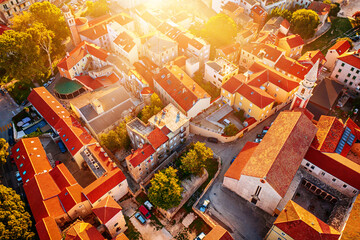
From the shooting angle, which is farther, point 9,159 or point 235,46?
point 235,46

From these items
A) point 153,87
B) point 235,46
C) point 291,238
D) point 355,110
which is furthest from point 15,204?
point 355,110

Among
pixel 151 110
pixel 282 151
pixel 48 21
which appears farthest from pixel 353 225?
pixel 48 21

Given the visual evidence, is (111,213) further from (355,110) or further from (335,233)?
(355,110)

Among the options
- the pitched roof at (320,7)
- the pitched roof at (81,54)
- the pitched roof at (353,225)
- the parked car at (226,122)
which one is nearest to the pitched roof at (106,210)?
the parked car at (226,122)

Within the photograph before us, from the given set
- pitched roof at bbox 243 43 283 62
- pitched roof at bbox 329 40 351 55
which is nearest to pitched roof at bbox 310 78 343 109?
pitched roof at bbox 329 40 351 55

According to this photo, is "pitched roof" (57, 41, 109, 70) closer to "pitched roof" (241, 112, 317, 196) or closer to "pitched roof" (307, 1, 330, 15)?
"pitched roof" (241, 112, 317, 196)

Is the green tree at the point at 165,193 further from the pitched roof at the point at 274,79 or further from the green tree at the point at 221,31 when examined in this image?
the green tree at the point at 221,31

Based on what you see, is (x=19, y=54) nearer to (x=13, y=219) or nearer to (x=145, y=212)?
Result: (x=13, y=219)
